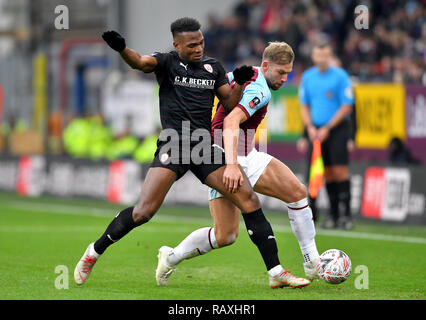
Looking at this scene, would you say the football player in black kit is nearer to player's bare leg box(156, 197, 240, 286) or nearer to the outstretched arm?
the outstretched arm

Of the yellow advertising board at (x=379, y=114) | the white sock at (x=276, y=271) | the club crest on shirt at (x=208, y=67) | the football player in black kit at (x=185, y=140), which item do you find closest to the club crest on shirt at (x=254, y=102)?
the football player in black kit at (x=185, y=140)

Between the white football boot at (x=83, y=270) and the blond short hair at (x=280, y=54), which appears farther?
the blond short hair at (x=280, y=54)

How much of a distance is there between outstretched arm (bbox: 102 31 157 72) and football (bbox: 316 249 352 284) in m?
2.08

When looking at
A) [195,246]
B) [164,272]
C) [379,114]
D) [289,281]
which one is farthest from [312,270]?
[379,114]

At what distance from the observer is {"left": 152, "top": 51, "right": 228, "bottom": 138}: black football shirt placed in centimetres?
776

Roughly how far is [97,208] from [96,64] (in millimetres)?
12052

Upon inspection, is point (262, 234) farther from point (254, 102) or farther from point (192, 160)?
point (254, 102)

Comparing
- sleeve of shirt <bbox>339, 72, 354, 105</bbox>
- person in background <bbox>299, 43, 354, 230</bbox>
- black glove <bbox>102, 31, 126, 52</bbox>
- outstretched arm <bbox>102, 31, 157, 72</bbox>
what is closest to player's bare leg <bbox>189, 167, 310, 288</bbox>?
outstretched arm <bbox>102, 31, 157, 72</bbox>

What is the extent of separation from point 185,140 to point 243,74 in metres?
0.69

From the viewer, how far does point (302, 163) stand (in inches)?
622

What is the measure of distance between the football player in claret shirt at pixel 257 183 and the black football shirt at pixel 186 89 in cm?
21

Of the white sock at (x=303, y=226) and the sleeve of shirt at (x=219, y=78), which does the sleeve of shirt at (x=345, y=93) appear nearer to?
the white sock at (x=303, y=226)

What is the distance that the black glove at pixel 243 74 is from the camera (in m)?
7.70

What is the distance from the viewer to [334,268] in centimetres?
784
